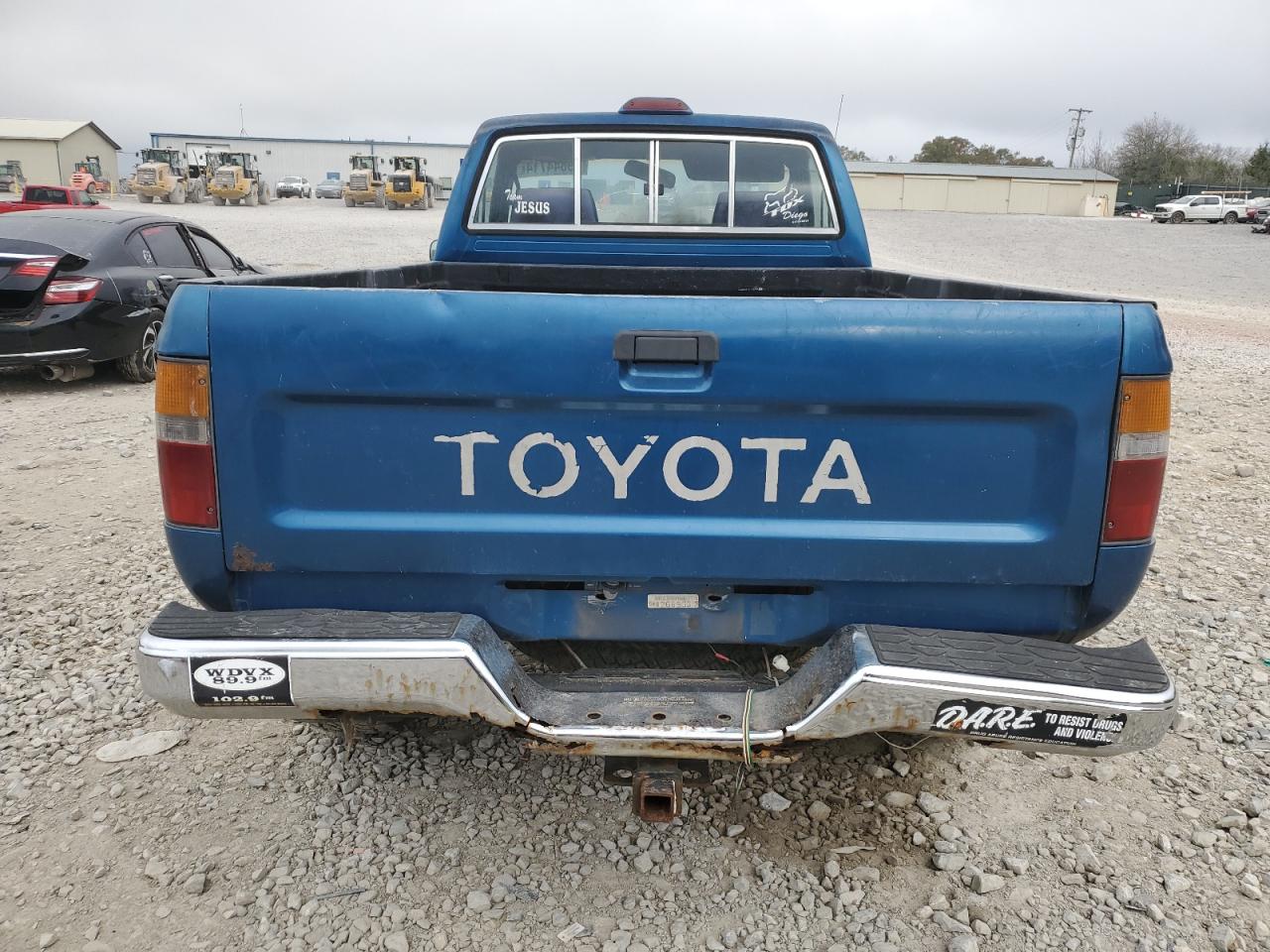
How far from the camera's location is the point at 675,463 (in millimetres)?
2309

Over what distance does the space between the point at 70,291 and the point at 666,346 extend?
7311mm

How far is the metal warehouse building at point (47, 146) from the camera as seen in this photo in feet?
221

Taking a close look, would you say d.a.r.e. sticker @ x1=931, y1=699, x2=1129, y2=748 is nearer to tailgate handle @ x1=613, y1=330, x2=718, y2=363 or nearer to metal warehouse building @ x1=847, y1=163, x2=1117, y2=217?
tailgate handle @ x1=613, y1=330, x2=718, y2=363

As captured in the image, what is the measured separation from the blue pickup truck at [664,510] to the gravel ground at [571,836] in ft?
1.74

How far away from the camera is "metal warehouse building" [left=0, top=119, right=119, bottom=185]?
6725 cm

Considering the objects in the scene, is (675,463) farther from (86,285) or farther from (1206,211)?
(1206,211)

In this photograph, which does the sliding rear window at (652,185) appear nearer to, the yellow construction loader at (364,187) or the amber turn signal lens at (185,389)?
the amber turn signal lens at (185,389)

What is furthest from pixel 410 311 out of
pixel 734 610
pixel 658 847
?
pixel 658 847

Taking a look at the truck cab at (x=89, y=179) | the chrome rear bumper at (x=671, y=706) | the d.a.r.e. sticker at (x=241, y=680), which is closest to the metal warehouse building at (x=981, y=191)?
the truck cab at (x=89, y=179)

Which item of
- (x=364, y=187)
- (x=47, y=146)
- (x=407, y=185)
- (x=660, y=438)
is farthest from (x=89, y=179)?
(x=660, y=438)

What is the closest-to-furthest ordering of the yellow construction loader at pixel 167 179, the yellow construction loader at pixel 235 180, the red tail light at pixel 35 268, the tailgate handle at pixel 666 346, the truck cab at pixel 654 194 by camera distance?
1. the tailgate handle at pixel 666 346
2. the truck cab at pixel 654 194
3. the red tail light at pixel 35 268
4. the yellow construction loader at pixel 235 180
5. the yellow construction loader at pixel 167 179

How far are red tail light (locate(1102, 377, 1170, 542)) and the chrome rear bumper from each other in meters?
0.32

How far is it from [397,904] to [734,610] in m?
1.18

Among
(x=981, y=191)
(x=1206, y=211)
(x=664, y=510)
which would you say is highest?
(x=981, y=191)
